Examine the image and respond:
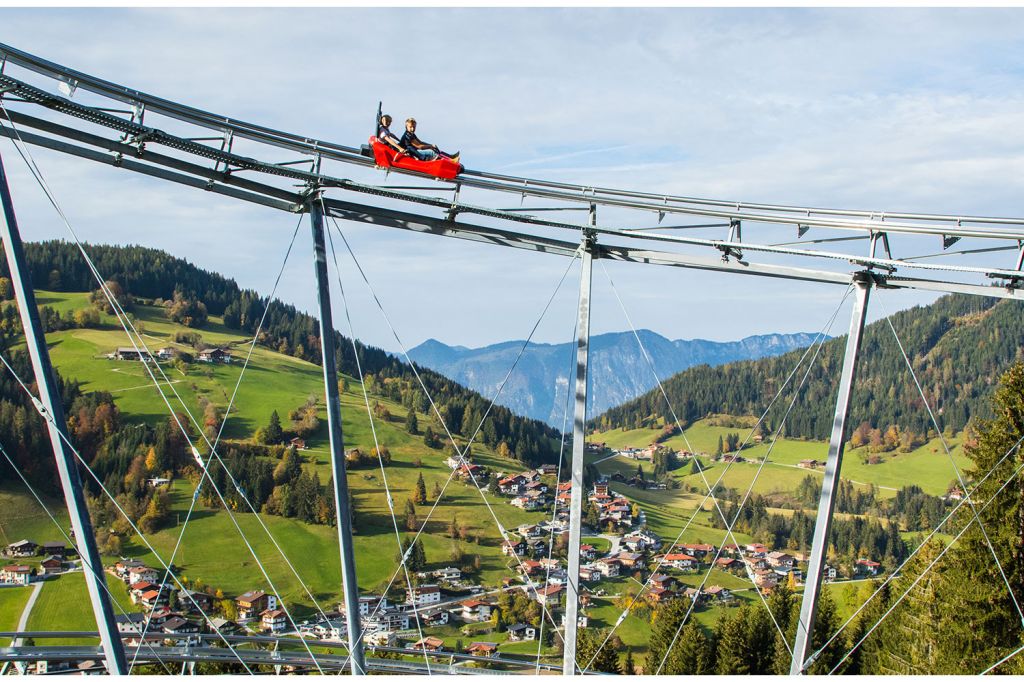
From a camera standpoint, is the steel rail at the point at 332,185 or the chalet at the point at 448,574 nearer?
the steel rail at the point at 332,185

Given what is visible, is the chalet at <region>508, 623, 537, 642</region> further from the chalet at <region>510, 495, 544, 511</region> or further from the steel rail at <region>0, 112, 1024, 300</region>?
the steel rail at <region>0, 112, 1024, 300</region>

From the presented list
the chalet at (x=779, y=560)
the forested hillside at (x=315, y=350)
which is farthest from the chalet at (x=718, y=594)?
the forested hillside at (x=315, y=350)

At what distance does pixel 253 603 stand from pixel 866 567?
282ft

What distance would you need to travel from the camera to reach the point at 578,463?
2098 cm

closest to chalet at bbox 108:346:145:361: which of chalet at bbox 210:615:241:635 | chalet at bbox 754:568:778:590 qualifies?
chalet at bbox 210:615:241:635

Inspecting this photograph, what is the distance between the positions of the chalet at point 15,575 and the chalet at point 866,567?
10981 cm

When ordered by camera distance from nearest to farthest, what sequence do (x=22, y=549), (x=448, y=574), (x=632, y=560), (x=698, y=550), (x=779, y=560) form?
(x=22, y=549)
(x=448, y=574)
(x=632, y=560)
(x=779, y=560)
(x=698, y=550)

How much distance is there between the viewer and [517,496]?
160375 mm

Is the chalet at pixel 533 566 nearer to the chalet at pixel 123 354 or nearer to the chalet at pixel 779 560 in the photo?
the chalet at pixel 779 560

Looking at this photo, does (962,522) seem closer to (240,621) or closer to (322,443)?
(240,621)

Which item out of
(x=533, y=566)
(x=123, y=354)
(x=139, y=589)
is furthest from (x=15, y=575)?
(x=533, y=566)

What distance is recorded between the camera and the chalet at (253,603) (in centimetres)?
11562

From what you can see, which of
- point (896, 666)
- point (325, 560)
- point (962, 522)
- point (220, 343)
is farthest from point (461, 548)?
point (962, 522)

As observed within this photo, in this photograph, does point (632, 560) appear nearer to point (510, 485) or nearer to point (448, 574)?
point (448, 574)
